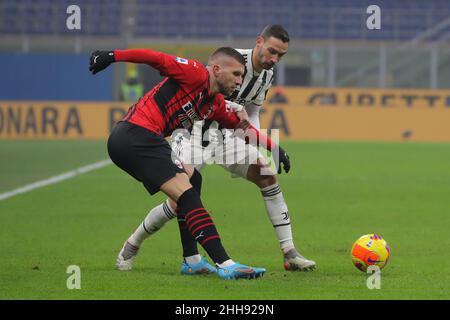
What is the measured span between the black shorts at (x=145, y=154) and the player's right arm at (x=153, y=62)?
467mm

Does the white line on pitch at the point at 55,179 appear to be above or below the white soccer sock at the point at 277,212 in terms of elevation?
below

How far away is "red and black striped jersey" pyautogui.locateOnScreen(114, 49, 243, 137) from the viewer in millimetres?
7324

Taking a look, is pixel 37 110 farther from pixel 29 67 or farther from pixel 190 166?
pixel 190 166

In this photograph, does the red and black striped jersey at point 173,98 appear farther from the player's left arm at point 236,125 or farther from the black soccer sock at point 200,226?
the black soccer sock at point 200,226

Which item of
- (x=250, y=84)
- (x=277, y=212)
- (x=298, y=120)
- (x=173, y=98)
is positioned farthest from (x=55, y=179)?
(x=298, y=120)

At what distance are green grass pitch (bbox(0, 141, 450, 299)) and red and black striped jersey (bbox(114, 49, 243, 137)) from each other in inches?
45.7

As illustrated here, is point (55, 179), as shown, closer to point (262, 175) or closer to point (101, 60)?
point (262, 175)

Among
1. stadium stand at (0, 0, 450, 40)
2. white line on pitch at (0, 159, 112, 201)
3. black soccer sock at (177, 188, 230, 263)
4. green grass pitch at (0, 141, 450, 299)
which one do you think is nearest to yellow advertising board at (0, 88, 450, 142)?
stadium stand at (0, 0, 450, 40)

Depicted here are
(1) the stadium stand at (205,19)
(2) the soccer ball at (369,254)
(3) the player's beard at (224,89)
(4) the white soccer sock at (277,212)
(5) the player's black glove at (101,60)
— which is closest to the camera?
(5) the player's black glove at (101,60)

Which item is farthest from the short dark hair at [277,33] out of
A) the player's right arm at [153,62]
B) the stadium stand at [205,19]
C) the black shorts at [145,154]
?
the stadium stand at [205,19]

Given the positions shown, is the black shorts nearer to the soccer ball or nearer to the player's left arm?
the player's left arm

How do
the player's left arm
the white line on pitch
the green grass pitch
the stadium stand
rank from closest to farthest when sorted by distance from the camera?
the green grass pitch
the player's left arm
the white line on pitch
the stadium stand

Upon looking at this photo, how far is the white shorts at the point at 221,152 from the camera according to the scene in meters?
8.46
